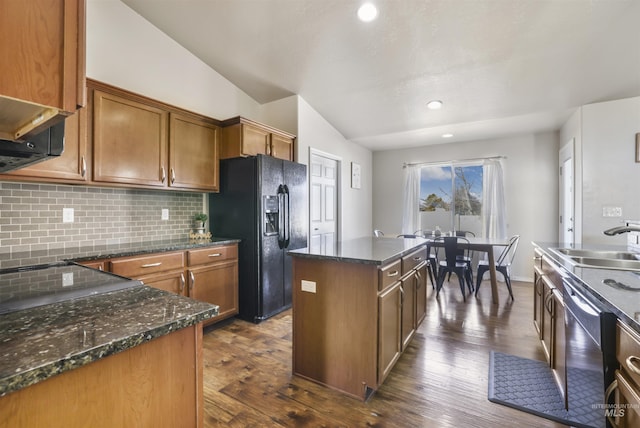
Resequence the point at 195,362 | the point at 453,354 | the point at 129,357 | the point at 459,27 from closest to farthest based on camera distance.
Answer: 1. the point at 129,357
2. the point at 195,362
3. the point at 453,354
4. the point at 459,27

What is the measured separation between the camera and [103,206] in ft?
8.75

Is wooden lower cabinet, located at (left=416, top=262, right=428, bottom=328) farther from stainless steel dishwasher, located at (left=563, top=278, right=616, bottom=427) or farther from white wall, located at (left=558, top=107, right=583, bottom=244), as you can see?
white wall, located at (left=558, top=107, right=583, bottom=244)

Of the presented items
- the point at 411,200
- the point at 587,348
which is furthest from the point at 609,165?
the point at 587,348

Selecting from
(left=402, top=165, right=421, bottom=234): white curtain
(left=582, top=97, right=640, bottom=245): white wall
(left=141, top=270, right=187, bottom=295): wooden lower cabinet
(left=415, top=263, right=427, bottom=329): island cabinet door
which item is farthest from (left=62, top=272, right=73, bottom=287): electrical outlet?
(left=402, top=165, right=421, bottom=234): white curtain

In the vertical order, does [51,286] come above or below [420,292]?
above

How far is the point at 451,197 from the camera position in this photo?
5.51m

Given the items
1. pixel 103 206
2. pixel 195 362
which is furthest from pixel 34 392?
pixel 103 206

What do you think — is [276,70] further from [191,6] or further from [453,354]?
[453,354]

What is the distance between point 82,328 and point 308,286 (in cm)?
143

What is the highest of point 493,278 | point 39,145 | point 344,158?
point 344,158

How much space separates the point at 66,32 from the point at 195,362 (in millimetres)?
839

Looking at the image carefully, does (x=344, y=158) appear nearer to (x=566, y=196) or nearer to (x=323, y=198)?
(x=323, y=198)

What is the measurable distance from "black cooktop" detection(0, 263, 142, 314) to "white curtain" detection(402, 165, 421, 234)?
5.24 metres

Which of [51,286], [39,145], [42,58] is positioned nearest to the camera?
[42,58]
